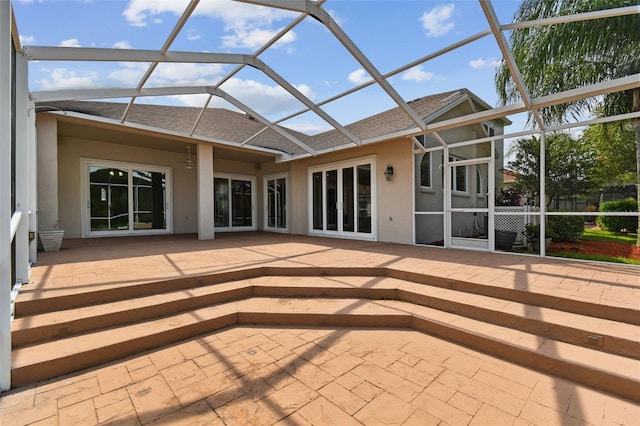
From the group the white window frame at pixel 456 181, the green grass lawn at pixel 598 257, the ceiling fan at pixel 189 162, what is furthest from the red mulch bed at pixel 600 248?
the ceiling fan at pixel 189 162

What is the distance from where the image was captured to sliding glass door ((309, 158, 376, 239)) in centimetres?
879

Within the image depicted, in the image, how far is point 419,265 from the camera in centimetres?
515

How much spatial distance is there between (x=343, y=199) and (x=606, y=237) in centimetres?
905

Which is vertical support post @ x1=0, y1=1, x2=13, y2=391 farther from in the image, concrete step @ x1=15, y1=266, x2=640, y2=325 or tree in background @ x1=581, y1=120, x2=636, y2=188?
tree in background @ x1=581, y1=120, x2=636, y2=188

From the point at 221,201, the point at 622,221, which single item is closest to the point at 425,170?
the point at 622,221

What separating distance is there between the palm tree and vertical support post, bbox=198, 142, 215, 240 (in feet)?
26.1

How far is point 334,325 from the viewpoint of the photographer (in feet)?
11.9

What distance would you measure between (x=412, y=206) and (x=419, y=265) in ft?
9.47

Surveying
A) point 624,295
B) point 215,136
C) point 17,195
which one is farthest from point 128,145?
point 624,295

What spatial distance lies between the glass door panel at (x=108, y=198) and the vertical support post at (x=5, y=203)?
8325 millimetres

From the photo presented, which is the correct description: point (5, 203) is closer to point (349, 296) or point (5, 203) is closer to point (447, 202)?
point (349, 296)

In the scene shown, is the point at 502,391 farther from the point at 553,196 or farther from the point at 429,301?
the point at 553,196

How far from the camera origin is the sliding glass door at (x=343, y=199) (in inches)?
346

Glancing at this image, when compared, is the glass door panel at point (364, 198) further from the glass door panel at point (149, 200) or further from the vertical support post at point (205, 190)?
the glass door panel at point (149, 200)
